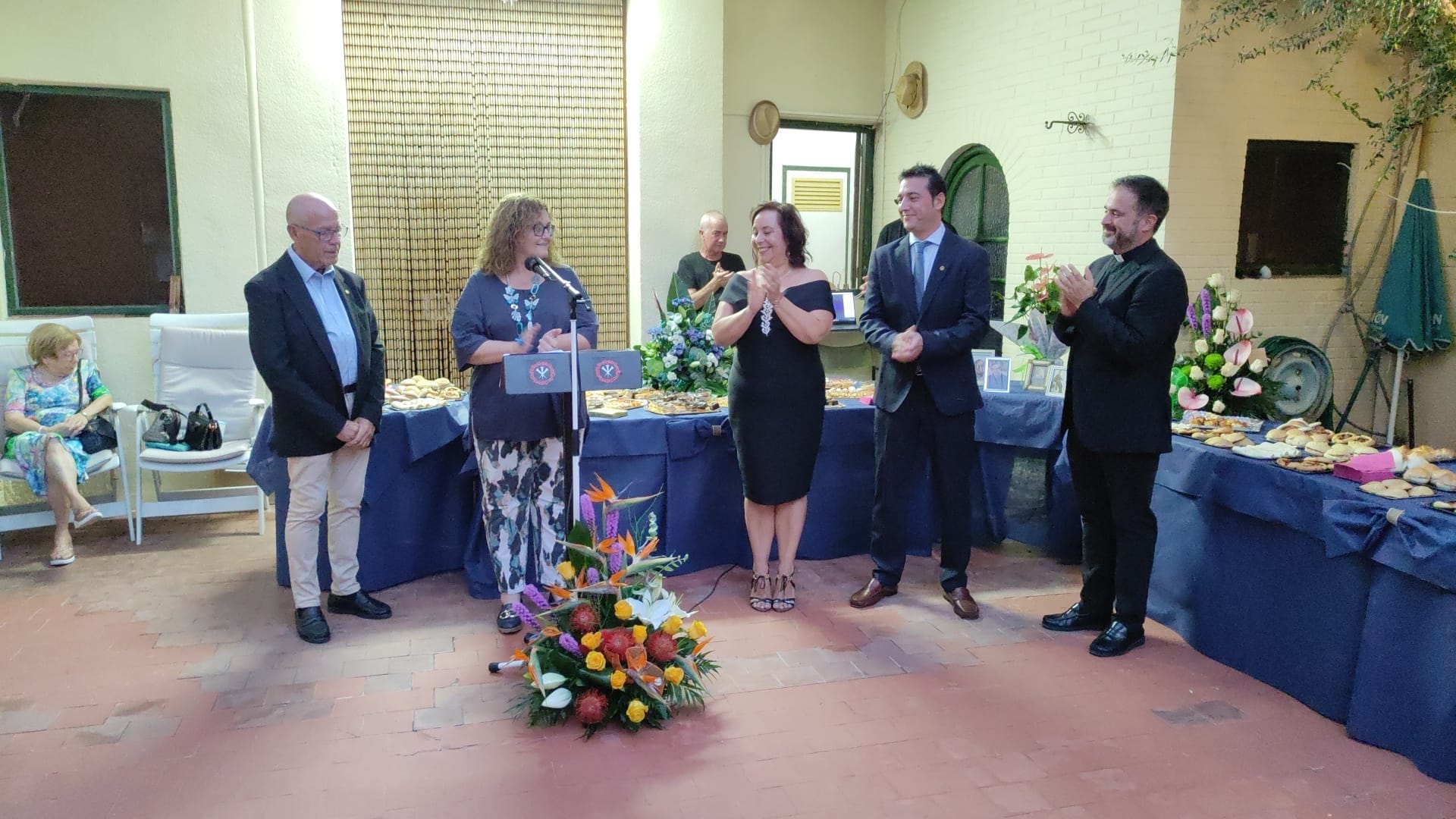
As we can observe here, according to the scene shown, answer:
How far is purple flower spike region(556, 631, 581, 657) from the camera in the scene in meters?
3.10

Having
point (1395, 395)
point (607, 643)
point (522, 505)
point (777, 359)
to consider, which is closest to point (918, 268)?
point (777, 359)

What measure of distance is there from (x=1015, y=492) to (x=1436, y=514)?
2187 millimetres

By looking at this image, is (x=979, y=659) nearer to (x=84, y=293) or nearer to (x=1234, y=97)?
(x=1234, y=97)

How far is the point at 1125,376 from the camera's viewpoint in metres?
3.56

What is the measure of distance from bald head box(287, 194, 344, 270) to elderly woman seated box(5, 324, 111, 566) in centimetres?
228

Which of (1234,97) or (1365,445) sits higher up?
(1234,97)

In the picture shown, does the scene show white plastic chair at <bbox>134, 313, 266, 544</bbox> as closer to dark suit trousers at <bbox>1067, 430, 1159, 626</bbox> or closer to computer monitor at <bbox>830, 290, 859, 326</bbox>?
computer monitor at <bbox>830, 290, 859, 326</bbox>

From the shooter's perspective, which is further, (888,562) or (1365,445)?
(888,562)

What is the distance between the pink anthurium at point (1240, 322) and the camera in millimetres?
4281

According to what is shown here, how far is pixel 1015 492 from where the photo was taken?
16.3ft

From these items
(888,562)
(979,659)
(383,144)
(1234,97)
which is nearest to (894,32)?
(1234,97)

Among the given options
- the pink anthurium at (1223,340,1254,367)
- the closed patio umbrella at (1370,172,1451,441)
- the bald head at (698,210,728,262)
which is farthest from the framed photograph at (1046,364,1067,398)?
the closed patio umbrella at (1370,172,1451,441)

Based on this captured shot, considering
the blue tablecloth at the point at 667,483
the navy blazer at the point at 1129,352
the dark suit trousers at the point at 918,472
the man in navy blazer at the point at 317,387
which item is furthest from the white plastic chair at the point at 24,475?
the navy blazer at the point at 1129,352

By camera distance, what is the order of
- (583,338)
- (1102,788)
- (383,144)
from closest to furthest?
1. (1102,788)
2. (583,338)
3. (383,144)
